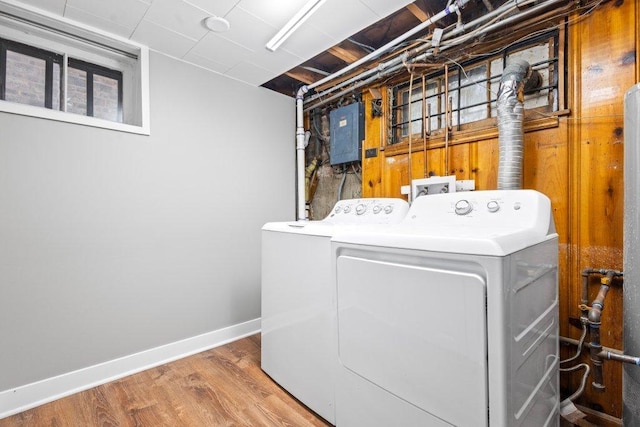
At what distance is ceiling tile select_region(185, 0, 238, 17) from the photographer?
1.66m

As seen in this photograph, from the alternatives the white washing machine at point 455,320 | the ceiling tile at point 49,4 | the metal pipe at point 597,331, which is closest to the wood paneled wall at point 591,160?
the metal pipe at point 597,331

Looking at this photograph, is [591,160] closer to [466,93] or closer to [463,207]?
[463,207]

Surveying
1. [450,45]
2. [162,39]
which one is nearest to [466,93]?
[450,45]

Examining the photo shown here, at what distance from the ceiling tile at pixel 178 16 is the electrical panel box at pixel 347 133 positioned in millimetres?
1263

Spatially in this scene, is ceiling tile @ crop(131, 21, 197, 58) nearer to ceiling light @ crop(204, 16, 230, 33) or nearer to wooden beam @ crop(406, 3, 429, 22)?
ceiling light @ crop(204, 16, 230, 33)

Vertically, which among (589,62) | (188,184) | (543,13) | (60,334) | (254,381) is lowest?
(254,381)

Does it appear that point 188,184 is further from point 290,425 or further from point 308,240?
point 290,425

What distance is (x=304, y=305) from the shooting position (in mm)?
1644

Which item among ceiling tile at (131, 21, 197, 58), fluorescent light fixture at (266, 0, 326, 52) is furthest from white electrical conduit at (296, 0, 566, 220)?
ceiling tile at (131, 21, 197, 58)

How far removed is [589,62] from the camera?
57.2 inches

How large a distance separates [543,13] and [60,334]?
11.1ft

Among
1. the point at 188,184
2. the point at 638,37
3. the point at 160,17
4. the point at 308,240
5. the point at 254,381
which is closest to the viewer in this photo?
the point at 638,37

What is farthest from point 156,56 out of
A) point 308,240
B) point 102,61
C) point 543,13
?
point 543,13

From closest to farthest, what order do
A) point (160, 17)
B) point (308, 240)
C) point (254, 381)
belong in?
1. point (308, 240)
2. point (160, 17)
3. point (254, 381)
